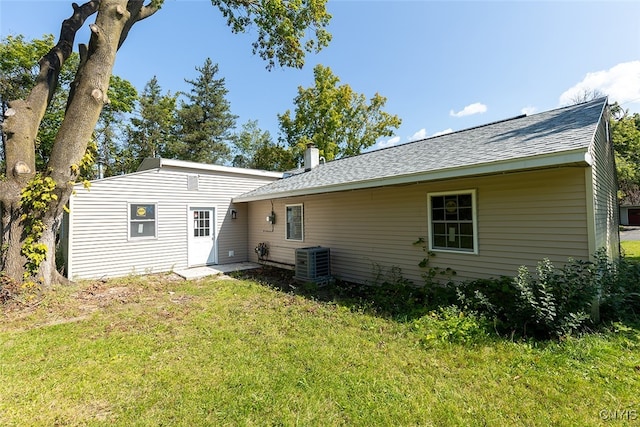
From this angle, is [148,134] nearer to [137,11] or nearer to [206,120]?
[206,120]

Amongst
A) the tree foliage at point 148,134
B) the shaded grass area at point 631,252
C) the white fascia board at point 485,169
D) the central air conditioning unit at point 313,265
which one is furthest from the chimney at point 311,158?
the tree foliage at point 148,134

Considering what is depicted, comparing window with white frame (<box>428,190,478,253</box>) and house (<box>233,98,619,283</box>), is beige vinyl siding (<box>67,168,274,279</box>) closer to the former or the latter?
house (<box>233,98,619,283</box>)

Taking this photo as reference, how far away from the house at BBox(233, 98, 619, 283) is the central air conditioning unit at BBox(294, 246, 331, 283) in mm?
358

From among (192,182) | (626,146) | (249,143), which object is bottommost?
(192,182)

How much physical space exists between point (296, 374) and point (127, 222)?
751 centimetres

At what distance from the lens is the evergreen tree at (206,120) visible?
79.1 feet

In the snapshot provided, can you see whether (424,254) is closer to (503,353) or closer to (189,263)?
(503,353)

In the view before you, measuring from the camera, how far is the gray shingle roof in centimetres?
383

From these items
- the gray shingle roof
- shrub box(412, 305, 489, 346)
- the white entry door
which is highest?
the gray shingle roof

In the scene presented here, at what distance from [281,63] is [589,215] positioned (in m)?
10.2

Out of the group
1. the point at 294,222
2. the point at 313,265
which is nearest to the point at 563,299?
the point at 313,265

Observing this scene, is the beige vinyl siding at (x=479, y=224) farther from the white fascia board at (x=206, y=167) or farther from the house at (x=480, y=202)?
the white fascia board at (x=206, y=167)

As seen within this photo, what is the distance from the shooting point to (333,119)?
21594 mm

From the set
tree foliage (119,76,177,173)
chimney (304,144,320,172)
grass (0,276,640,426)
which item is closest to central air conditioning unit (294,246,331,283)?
grass (0,276,640,426)
